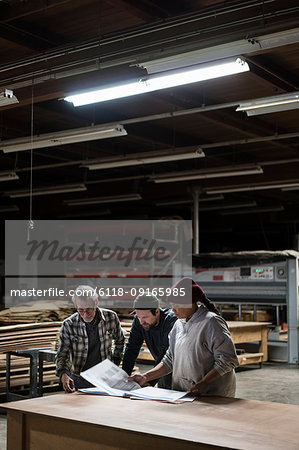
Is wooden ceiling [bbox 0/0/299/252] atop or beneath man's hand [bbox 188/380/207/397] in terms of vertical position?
atop

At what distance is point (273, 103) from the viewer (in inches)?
255

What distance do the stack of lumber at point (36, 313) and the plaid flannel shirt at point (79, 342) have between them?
12.9 feet

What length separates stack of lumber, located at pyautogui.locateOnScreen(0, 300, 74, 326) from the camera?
895 cm

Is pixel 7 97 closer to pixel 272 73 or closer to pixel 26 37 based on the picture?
pixel 26 37

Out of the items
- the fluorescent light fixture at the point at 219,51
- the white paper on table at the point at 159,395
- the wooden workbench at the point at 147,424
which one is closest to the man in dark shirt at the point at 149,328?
the white paper on table at the point at 159,395

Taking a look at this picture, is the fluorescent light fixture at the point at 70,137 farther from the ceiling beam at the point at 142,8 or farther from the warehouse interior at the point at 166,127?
the ceiling beam at the point at 142,8

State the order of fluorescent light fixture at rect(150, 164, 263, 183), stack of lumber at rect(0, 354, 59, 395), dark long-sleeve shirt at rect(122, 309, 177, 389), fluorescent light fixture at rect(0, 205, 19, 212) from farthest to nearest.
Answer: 1. fluorescent light fixture at rect(0, 205, 19, 212)
2. fluorescent light fixture at rect(150, 164, 263, 183)
3. stack of lumber at rect(0, 354, 59, 395)
4. dark long-sleeve shirt at rect(122, 309, 177, 389)

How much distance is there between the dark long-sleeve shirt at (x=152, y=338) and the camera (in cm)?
485

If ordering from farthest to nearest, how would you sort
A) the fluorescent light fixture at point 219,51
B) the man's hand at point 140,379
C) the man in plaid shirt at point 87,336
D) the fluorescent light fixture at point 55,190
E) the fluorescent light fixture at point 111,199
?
the fluorescent light fixture at point 111,199 → the fluorescent light fixture at point 55,190 → the man in plaid shirt at point 87,336 → the fluorescent light fixture at point 219,51 → the man's hand at point 140,379

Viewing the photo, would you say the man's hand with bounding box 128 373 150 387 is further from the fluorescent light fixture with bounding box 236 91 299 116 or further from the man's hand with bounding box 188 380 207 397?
the fluorescent light fixture with bounding box 236 91 299 116

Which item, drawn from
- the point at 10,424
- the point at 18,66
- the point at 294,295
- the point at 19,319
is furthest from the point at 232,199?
the point at 10,424

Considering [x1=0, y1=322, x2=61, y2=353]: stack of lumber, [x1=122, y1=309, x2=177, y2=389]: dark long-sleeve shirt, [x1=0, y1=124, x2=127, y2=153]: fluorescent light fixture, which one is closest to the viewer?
[x1=122, y1=309, x2=177, y2=389]: dark long-sleeve shirt

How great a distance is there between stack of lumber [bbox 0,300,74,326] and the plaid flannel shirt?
3.92 m

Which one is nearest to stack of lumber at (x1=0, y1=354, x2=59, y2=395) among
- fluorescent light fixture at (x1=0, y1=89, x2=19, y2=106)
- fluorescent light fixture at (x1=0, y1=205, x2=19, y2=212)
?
fluorescent light fixture at (x1=0, y1=89, x2=19, y2=106)
